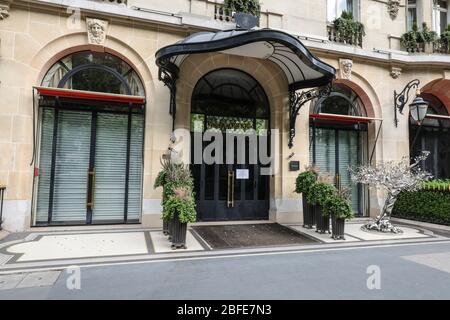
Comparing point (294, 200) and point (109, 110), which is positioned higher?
point (109, 110)

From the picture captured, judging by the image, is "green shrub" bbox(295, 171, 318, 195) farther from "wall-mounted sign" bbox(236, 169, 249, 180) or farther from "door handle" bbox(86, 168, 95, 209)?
"door handle" bbox(86, 168, 95, 209)

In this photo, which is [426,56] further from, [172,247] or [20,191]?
[20,191]

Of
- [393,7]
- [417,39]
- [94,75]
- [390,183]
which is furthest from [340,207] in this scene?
[393,7]

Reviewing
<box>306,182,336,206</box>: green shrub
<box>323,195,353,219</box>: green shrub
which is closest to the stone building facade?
<box>306,182,336,206</box>: green shrub

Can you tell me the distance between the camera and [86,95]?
8.16 meters

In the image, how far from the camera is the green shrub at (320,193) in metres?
8.02

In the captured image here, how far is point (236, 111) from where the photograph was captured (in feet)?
33.4

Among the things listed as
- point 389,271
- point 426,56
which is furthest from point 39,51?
point 426,56

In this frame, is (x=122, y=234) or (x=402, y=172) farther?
(x=402, y=172)

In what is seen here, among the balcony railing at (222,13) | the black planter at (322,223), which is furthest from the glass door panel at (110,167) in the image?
the black planter at (322,223)

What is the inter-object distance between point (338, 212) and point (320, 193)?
0.77 m

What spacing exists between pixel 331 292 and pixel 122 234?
216 inches

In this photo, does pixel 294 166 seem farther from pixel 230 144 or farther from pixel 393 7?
pixel 393 7

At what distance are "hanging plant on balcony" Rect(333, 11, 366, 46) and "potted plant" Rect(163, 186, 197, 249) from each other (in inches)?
342
